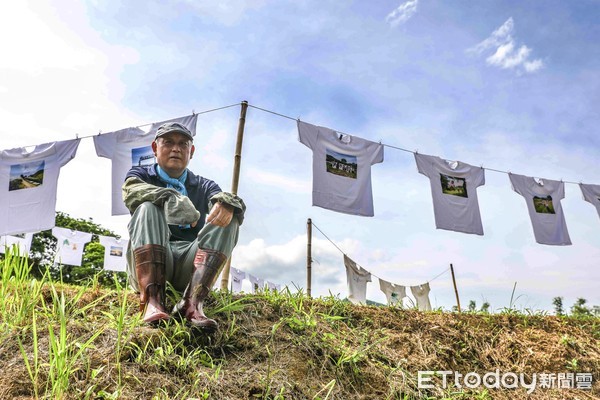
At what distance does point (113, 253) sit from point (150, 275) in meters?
12.9

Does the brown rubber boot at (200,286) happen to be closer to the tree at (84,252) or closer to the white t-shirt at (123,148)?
the white t-shirt at (123,148)

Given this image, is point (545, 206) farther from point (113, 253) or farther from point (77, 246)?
point (77, 246)

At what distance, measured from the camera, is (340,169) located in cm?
752

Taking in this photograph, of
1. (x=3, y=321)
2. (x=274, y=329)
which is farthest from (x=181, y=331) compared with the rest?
(x=3, y=321)

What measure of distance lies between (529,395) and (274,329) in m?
1.78

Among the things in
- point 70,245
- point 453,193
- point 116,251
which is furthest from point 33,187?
point 453,193

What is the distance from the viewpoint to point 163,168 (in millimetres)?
2834

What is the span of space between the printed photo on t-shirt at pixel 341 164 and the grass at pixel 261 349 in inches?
159

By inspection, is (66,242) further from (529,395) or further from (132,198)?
(529,395)

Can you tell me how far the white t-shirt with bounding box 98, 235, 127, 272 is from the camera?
13.8 meters

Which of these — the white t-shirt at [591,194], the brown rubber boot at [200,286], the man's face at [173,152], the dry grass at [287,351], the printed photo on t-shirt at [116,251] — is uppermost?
the white t-shirt at [591,194]

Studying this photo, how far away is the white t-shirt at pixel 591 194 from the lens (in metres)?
9.64

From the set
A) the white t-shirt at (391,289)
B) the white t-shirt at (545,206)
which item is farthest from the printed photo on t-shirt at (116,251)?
the white t-shirt at (545,206)

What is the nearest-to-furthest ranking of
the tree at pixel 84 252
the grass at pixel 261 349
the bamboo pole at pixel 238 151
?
the grass at pixel 261 349 → the bamboo pole at pixel 238 151 → the tree at pixel 84 252
